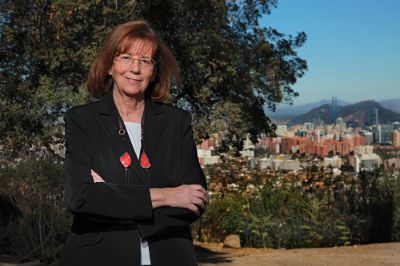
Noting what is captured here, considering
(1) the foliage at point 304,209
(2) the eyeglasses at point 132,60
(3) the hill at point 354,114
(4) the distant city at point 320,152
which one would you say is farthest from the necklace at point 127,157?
(3) the hill at point 354,114

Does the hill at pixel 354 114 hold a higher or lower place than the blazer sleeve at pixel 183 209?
higher

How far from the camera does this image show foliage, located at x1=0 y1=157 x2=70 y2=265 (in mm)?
6492

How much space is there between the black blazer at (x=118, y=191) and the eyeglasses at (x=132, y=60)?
16cm

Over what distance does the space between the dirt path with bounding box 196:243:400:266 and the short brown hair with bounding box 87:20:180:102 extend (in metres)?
5.60

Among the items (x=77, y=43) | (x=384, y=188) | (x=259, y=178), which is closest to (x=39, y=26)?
(x=77, y=43)

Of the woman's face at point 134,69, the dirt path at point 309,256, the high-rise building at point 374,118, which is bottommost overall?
the dirt path at point 309,256

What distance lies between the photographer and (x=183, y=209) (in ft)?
7.47

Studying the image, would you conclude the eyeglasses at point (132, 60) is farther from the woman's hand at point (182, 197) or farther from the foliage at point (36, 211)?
the foliage at point (36, 211)

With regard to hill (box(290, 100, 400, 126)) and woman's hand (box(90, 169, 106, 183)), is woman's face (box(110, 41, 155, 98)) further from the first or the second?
hill (box(290, 100, 400, 126))

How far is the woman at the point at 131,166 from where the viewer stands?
2.18 metres

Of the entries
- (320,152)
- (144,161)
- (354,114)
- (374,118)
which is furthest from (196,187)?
(354,114)

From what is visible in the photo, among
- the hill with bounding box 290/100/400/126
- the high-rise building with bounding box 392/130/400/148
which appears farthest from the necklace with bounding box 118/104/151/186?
the hill with bounding box 290/100/400/126

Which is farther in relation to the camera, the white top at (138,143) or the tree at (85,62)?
the tree at (85,62)

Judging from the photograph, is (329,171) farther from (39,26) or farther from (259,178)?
(39,26)
